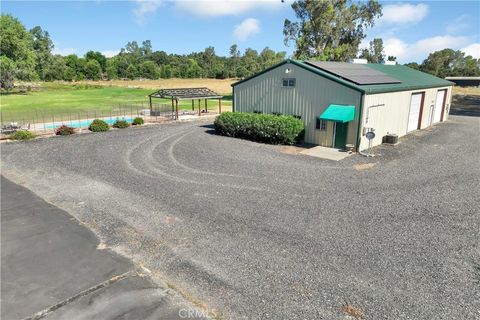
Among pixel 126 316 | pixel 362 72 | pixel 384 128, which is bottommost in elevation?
pixel 126 316

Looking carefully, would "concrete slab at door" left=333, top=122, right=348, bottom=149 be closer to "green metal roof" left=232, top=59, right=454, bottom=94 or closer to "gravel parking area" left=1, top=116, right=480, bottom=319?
"gravel parking area" left=1, top=116, right=480, bottom=319

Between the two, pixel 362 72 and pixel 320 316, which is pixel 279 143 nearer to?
pixel 362 72

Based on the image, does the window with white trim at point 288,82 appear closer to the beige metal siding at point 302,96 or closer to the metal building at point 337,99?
the metal building at point 337,99

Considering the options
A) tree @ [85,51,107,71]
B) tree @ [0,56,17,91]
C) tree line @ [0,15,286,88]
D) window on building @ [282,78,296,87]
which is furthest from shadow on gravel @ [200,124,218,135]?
tree @ [85,51,107,71]

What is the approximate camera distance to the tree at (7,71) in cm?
6243

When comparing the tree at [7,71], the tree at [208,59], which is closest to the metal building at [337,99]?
the tree at [7,71]

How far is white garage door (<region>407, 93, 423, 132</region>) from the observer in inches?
957

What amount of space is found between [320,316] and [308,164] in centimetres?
1083

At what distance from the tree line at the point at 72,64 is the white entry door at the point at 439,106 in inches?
1671

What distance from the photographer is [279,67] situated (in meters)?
21.8

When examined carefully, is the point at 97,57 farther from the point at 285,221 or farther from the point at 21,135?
the point at 285,221

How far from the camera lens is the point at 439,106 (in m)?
29.4

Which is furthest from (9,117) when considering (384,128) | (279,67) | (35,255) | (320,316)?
(320,316)

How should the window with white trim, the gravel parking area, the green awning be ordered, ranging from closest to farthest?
the gravel parking area → the green awning → the window with white trim
